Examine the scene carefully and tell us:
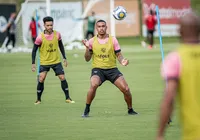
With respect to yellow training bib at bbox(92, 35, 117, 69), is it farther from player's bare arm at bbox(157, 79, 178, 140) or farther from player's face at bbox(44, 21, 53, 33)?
player's bare arm at bbox(157, 79, 178, 140)

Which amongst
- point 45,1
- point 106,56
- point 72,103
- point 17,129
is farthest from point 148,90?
point 45,1

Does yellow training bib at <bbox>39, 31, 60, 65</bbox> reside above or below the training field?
above

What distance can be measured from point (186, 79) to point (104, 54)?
837 cm

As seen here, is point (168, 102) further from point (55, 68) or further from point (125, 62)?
point (55, 68)

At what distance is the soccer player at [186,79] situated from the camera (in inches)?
260

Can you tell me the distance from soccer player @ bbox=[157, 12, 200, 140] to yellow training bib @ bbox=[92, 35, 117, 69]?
829 centimetres

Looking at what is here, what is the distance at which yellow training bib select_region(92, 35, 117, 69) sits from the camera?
14945 mm

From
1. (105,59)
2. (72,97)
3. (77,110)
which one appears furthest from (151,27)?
(105,59)

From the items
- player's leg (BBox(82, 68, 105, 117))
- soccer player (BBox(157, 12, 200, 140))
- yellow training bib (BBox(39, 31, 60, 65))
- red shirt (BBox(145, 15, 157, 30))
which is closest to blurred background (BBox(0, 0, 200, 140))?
player's leg (BBox(82, 68, 105, 117))

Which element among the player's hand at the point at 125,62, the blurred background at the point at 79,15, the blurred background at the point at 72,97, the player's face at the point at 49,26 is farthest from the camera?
the blurred background at the point at 79,15

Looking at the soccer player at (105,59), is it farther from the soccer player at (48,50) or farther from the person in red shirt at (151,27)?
the person in red shirt at (151,27)

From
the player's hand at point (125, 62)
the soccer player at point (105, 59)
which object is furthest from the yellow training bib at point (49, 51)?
the player's hand at point (125, 62)

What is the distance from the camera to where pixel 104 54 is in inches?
590

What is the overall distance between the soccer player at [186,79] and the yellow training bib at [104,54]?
8.29 meters
